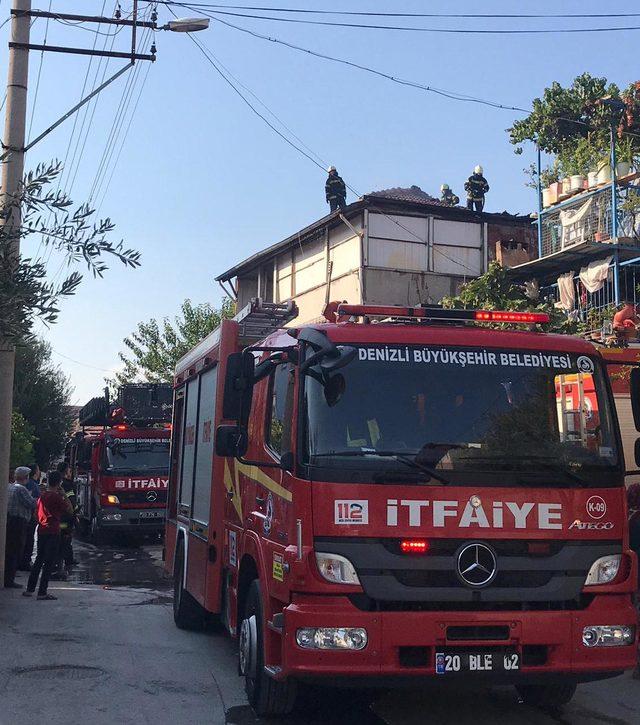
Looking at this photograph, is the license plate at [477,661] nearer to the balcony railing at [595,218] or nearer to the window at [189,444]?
the window at [189,444]

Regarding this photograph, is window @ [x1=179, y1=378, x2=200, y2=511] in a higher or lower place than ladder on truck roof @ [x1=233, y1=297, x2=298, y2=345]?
lower

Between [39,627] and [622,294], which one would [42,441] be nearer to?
[622,294]

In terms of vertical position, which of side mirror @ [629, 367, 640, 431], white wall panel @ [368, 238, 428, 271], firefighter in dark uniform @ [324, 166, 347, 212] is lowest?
side mirror @ [629, 367, 640, 431]

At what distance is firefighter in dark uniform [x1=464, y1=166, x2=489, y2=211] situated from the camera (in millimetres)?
26016

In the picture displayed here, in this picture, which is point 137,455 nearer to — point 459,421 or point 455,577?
point 459,421

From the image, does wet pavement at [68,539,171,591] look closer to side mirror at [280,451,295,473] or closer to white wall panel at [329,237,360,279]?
side mirror at [280,451,295,473]

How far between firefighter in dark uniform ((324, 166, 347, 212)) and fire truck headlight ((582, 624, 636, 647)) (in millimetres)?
21517

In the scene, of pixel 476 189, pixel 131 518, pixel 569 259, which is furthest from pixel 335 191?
pixel 131 518

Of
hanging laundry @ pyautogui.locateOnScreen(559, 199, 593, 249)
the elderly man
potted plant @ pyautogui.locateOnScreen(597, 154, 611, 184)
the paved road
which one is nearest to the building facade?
hanging laundry @ pyautogui.locateOnScreen(559, 199, 593, 249)

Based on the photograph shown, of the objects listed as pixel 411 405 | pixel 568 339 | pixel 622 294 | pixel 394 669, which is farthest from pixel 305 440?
pixel 622 294

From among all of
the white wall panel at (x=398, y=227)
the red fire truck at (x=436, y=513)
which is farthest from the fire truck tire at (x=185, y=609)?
the white wall panel at (x=398, y=227)

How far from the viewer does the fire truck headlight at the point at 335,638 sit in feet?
17.0

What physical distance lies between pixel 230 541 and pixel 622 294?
42.4ft

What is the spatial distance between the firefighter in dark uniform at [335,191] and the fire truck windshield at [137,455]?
880 centimetres
